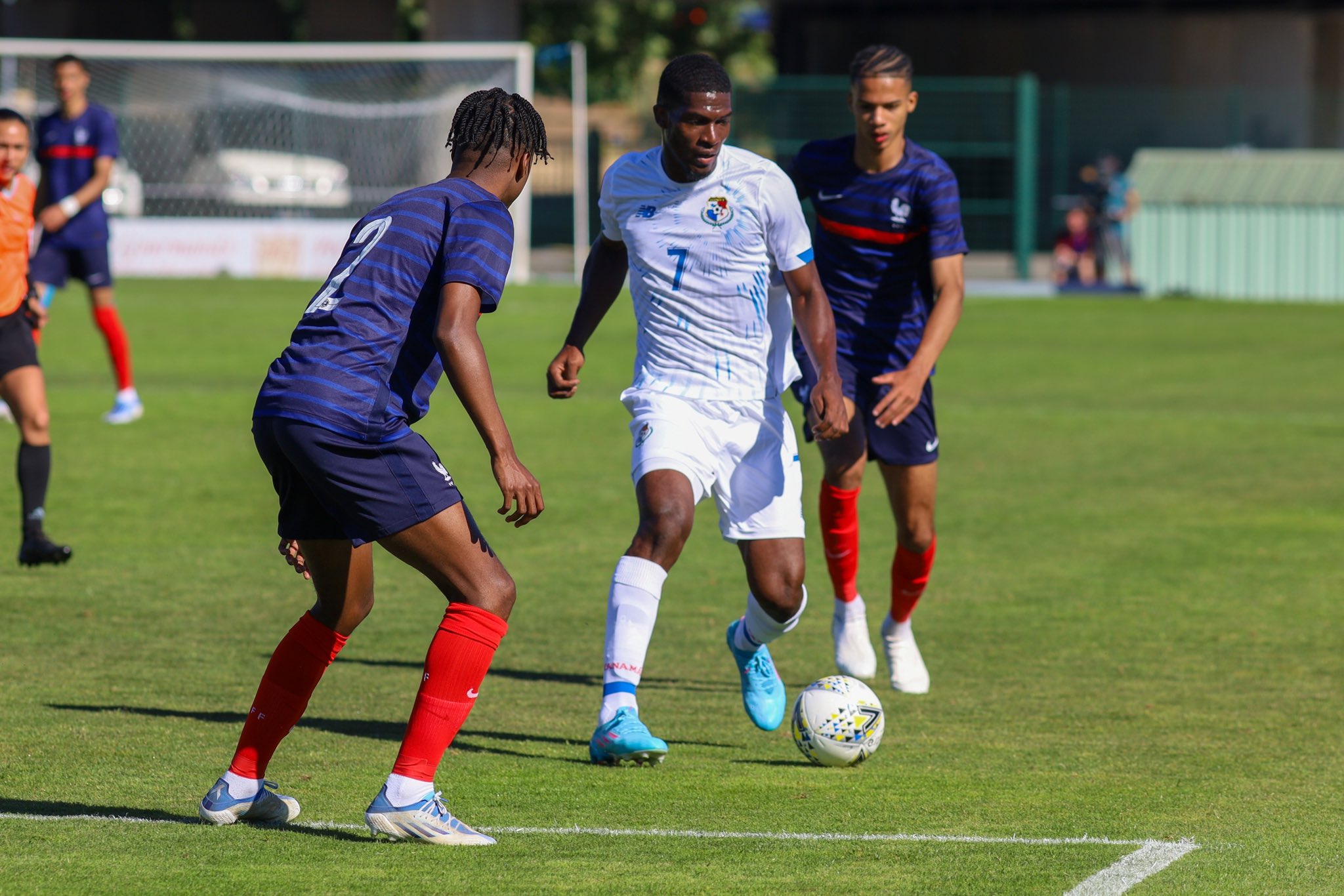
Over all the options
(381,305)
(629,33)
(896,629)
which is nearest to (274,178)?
(629,33)

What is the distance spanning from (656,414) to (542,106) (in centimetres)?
4694

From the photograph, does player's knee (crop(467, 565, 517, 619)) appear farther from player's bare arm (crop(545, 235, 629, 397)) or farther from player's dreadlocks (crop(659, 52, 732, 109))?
player's dreadlocks (crop(659, 52, 732, 109))

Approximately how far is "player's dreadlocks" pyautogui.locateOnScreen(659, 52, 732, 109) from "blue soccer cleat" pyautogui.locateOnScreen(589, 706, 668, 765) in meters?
1.97

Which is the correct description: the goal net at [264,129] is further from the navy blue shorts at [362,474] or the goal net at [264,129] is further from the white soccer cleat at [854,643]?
the navy blue shorts at [362,474]

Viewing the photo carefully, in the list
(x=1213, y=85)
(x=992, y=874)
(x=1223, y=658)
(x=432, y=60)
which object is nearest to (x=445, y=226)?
(x=992, y=874)

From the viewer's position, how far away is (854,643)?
7.41 m

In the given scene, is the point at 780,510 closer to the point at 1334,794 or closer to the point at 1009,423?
the point at 1334,794

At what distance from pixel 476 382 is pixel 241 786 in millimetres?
1334

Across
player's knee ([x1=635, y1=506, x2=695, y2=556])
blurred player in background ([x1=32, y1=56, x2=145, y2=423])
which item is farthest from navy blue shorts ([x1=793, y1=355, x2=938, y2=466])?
blurred player in background ([x1=32, y1=56, x2=145, y2=423])

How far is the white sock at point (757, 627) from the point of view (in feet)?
20.7

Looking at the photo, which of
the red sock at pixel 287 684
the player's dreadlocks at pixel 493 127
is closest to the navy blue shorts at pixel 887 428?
Answer: the player's dreadlocks at pixel 493 127

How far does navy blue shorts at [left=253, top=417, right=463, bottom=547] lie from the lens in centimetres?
471

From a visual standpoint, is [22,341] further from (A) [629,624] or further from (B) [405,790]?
(B) [405,790]

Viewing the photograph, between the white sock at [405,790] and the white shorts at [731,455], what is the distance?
1.62 metres
